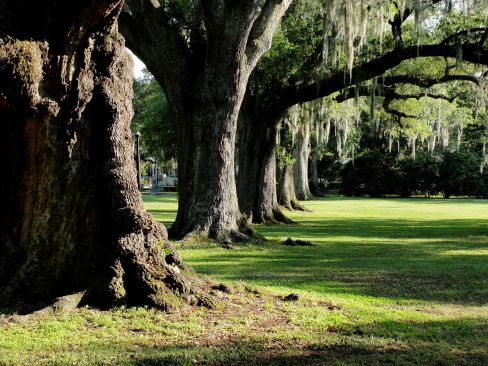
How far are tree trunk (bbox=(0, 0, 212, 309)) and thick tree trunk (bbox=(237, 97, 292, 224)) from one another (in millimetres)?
13514

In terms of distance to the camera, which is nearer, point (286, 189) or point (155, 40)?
point (155, 40)

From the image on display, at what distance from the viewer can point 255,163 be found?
19.8 m

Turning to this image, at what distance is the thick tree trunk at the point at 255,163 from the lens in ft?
64.5

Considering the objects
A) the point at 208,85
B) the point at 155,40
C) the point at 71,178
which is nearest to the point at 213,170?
the point at 208,85

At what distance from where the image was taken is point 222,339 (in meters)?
4.92

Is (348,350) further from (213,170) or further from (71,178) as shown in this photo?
(213,170)

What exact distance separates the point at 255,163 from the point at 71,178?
1415 centimetres

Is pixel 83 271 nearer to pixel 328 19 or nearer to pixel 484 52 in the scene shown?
pixel 328 19

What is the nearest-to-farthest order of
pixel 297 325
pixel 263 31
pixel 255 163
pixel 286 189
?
pixel 297 325 < pixel 263 31 < pixel 255 163 < pixel 286 189

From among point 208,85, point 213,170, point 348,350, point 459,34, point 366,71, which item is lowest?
point 348,350

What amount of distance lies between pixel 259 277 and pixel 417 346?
400cm

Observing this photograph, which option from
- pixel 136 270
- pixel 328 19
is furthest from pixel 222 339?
pixel 328 19

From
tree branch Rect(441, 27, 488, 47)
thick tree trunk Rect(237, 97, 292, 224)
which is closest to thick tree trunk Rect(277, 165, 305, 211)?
thick tree trunk Rect(237, 97, 292, 224)

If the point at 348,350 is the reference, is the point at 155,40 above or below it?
above
